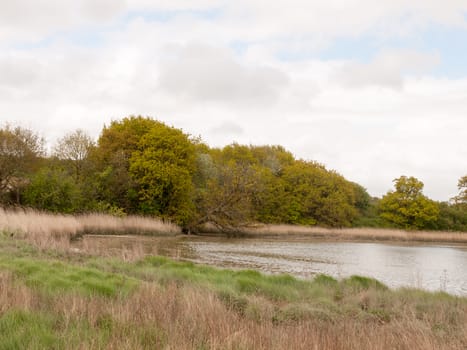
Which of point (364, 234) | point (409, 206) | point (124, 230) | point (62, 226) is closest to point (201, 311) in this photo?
point (62, 226)

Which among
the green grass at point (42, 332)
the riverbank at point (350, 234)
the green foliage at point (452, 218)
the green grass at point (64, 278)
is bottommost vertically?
the riverbank at point (350, 234)

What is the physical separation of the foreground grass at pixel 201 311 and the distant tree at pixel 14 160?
22.2m

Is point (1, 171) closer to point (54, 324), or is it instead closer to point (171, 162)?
point (171, 162)

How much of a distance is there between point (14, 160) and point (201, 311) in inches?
1243

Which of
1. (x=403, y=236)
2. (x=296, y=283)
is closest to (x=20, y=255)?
(x=296, y=283)

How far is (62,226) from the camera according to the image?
2458cm

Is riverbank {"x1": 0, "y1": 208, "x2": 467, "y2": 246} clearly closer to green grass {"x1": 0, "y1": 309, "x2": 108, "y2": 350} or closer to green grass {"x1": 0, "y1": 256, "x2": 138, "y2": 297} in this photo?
green grass {"x1": 0, "y1": 256, "x2": 138, "y2": 297}

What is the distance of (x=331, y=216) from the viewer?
202ft

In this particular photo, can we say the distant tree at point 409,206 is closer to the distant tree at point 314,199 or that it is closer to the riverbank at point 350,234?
the distant tree at point 314,199

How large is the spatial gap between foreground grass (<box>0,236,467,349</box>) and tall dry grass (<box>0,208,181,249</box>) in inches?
214

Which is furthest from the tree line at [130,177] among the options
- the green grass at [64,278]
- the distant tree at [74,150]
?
the green grass at [64,278]

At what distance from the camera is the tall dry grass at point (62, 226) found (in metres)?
19.0

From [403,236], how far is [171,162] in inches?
933

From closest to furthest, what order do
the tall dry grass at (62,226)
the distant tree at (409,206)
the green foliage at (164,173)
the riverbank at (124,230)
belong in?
the tall dry grass at (62,226) → the riverbank at (124,230) → the green foliage at (164,173) → the distant tree at (409,206)
